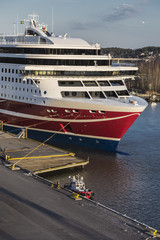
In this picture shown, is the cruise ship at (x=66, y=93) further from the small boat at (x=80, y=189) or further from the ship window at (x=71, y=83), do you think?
the small boat at (x=80, y=189)

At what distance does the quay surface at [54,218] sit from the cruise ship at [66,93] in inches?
591

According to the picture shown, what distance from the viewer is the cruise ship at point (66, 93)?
141 feet

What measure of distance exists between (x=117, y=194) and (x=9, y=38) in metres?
31.0

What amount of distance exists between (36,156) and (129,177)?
9.37 m

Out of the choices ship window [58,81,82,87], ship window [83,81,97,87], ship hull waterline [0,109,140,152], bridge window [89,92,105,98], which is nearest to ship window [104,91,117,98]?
bridge window [89,92,105,98]

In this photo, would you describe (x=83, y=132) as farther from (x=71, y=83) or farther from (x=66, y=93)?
(x=71, y=83)

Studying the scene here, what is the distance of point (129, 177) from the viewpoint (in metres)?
37.6

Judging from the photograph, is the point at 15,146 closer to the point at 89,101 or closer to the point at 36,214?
the point at 89,101

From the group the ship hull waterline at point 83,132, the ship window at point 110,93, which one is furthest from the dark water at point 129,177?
the ship window at point 110,93

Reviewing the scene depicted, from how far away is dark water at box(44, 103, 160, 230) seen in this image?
30.6 metres

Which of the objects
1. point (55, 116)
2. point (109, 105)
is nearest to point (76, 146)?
point (55, 116)

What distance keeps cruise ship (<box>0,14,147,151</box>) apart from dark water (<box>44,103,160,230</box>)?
2.87 metres

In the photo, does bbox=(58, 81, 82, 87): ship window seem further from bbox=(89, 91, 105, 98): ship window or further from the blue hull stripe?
the blue hull stripe

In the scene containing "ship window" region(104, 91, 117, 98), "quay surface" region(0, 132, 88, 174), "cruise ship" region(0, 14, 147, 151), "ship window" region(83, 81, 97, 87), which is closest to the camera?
"quay surface" region(0, 132, 88, 174)
